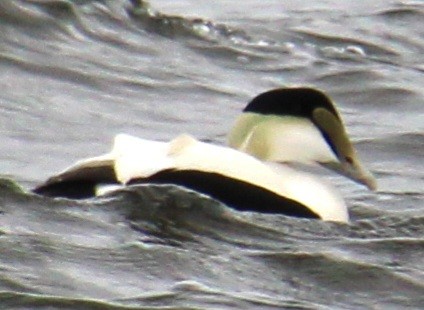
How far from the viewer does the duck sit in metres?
6.93

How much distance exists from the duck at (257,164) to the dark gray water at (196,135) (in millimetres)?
64

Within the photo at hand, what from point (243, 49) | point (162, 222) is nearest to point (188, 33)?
point (243, 49)

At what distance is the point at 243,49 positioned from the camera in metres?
11.8

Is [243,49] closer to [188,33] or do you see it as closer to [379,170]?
[188,33]

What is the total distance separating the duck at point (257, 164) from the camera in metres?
6.93

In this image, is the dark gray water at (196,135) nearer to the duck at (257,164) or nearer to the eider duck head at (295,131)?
the duck at (257,164)

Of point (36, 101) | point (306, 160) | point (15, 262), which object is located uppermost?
point (36, 101)

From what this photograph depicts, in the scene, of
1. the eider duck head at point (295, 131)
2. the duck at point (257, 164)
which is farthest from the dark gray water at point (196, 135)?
the eider duck head at point (295, 131)

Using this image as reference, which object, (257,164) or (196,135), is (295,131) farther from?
(196,135)

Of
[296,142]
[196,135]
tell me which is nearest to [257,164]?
[296,142]

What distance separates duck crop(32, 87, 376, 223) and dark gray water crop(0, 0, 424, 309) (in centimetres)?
6

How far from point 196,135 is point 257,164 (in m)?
2.59

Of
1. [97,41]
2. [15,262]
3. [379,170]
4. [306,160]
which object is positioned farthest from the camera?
[97,41]

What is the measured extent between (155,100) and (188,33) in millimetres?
1536
